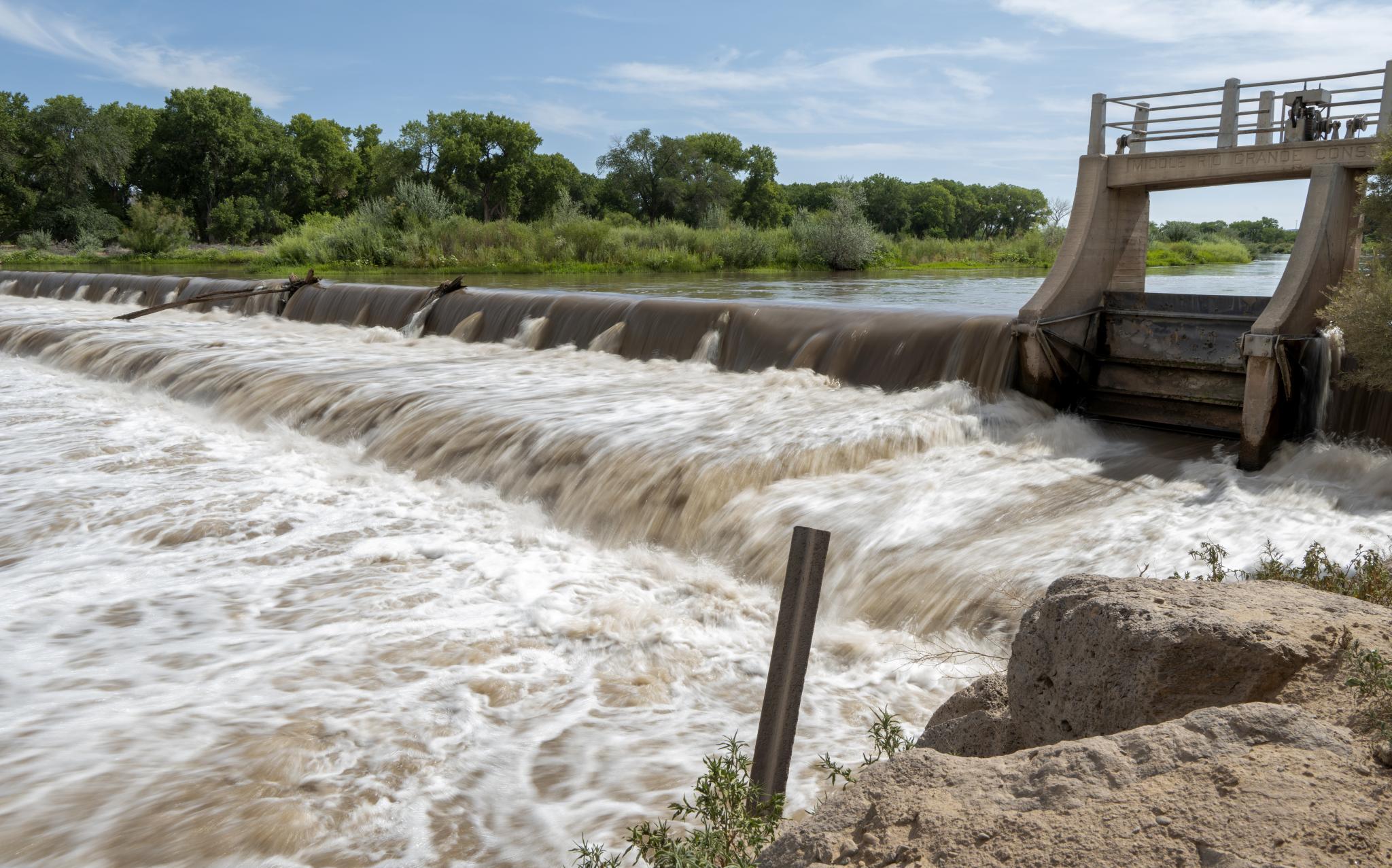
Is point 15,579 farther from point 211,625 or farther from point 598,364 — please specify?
point 598,364

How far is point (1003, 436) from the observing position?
10820 millimetres

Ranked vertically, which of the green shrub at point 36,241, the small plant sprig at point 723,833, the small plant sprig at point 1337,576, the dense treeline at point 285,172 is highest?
the dense treeline at point 285,172

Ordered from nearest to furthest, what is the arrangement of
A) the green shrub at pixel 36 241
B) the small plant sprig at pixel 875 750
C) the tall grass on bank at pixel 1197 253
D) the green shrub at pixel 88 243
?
1. the small plant sprig at pixel 875 750
2. the tall grass on bank at pixel 1197 253
3. the green shrub at pixel 88 243
4. the green shrub at pixel 36 241

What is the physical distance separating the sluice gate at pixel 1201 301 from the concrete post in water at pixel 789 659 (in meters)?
8.58

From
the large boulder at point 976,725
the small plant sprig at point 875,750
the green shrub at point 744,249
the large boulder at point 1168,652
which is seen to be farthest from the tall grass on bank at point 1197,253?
the large boulder at point 1168,652

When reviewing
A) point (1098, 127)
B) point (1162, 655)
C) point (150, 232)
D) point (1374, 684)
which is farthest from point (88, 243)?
point (1374, 684)

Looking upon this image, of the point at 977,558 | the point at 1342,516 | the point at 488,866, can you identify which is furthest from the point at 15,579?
the point at 1342,516

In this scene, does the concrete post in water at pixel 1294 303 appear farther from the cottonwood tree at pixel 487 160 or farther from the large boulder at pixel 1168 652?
the cottonwood tree at pixel 487 160

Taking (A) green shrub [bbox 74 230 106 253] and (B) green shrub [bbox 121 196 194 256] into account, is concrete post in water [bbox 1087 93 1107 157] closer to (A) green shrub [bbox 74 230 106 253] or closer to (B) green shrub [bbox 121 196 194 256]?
(B) green shrub [bbox 121 196 194 256]

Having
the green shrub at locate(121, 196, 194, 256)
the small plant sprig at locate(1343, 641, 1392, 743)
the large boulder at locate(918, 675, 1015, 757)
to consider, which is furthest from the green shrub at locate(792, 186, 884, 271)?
the small plant sprig at locate(1343, 641, 1392, 743)

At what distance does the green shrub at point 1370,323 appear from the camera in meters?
9.30

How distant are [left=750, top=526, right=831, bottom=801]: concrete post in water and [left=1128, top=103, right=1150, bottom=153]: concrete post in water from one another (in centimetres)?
1254

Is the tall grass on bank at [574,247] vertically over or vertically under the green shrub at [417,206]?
under

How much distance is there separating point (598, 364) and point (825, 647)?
950cm
